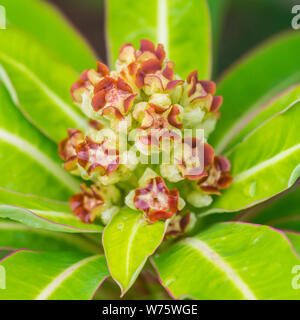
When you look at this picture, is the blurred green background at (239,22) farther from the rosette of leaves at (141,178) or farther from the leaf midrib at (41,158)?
the leaf midrib at (41,158)

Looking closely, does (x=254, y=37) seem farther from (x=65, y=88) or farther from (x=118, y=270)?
(x=118, y=270)

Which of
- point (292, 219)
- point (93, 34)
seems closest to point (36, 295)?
point (292, 219)

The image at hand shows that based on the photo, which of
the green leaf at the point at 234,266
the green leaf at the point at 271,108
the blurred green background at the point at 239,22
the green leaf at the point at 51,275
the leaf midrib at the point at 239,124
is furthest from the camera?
the blurred green background at the point at 239,22

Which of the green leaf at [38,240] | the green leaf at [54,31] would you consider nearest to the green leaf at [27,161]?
the green leaf at [38,240]

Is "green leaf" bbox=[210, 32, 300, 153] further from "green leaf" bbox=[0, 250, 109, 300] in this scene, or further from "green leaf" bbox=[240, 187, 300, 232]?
"green leaf" bbox=[0, 250, 109, 300]

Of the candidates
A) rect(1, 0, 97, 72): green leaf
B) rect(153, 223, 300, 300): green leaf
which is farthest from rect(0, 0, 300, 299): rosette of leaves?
rect(1, 0, 97, 72): green leaf

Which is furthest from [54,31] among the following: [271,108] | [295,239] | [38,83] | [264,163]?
[295,239]
